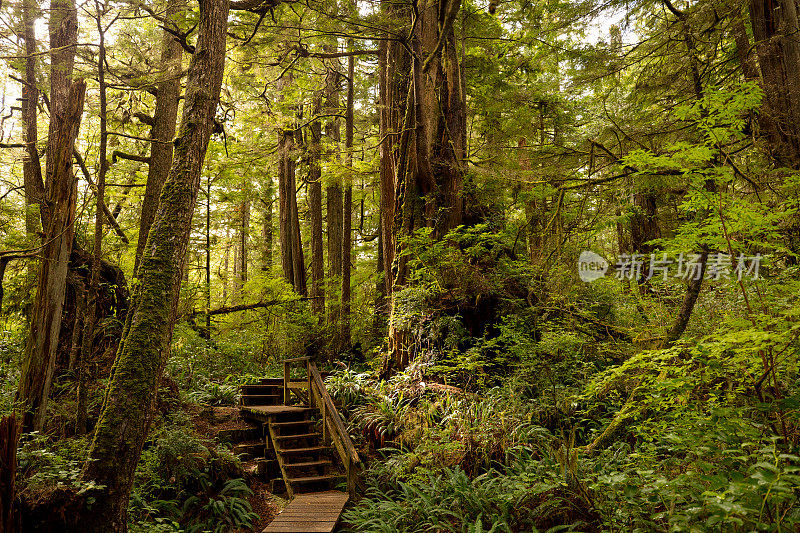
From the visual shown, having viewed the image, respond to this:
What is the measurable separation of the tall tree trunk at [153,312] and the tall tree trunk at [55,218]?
2753 mm

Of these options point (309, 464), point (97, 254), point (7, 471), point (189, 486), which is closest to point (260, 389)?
point (309, 464)

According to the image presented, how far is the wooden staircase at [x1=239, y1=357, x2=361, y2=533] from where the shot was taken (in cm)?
659

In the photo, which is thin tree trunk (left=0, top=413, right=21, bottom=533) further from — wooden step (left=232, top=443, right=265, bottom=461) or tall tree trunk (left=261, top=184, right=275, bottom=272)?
tall tree trunk (left=261, top=184, right=275, bottom=272)

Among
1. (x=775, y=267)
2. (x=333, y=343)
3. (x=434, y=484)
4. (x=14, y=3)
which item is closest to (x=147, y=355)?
(x=434, y=484)

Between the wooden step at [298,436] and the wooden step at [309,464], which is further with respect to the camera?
the wooden step at [298,436]

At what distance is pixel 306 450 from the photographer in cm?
830

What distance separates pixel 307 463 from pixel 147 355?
391 centimetres

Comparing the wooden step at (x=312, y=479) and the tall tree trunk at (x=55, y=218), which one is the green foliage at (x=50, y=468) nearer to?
the tall tree trunk at (x=55, y=218)

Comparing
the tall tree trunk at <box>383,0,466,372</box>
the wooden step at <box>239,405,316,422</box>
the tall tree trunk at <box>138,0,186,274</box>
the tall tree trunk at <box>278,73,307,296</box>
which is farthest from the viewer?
the tall tree trunk at <box>278,73,307,296</box>

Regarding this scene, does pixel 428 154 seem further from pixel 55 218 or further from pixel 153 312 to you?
pixel 55 218

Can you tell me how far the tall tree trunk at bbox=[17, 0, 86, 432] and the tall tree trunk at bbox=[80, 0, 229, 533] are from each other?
2.75 m

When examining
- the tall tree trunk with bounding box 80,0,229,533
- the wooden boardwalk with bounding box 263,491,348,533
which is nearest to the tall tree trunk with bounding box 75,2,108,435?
the tall tree trunk with bounding box 80,0,229,533

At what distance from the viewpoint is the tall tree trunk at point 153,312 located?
15.6 ft

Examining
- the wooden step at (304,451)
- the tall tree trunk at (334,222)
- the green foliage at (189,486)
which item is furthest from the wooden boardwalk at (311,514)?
the tall tree trunk at (334,222)
